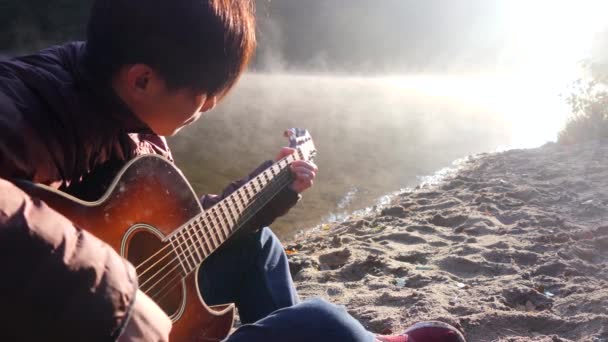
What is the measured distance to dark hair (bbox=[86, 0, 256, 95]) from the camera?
4.83 ft

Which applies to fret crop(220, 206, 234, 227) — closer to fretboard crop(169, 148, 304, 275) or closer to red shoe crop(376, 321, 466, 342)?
fretboard crop(169, 148, 304, 275)

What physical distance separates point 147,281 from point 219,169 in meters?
6.52

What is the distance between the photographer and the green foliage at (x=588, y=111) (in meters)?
8.68

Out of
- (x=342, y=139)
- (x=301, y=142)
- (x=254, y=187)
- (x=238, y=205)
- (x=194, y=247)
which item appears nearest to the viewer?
(x=194, y=247)

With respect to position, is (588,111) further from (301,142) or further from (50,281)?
(50,281)

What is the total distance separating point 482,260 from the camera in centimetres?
358

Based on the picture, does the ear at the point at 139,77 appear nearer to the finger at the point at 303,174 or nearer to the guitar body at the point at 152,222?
the guitar body at the point at 152,222

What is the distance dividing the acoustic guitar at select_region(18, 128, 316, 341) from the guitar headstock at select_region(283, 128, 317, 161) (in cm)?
83

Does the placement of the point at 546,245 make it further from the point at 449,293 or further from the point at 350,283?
the point at 350,283

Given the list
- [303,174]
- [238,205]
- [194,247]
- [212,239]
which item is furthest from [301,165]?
[194,247]

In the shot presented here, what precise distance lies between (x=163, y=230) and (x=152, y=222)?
2.4 inches

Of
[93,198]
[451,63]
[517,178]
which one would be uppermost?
Answer: [451,63]

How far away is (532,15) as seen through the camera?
110 feet

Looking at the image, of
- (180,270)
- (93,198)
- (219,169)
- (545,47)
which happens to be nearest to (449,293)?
(180,270)
